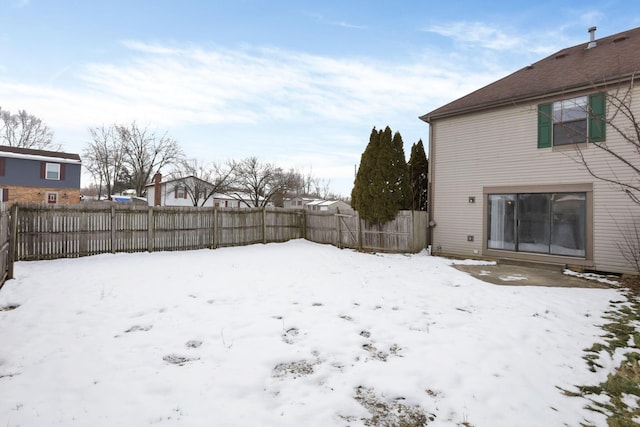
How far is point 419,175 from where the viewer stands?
45.7ft

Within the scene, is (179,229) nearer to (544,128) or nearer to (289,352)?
(289,352)

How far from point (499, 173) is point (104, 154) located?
42226 millimetres

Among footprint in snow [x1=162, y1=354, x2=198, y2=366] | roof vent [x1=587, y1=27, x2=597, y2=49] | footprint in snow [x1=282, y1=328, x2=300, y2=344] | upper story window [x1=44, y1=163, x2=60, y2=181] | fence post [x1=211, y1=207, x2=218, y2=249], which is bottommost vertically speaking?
footprint in snow [x1=282, y1=328, x2=300, y2=344]

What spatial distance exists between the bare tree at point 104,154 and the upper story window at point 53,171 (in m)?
11.5

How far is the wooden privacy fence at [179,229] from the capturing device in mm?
8164

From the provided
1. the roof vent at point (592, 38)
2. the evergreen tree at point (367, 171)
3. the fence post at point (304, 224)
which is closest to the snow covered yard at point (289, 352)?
the evergreen tree at point (367, 171)

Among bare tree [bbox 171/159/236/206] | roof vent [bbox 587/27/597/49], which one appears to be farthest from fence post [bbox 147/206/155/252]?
bare tree [bbox 171/159/236/206]

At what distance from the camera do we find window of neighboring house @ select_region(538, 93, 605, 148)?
8258 millimetres

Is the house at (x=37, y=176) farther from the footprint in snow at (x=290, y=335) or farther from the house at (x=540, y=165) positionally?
the footprint in snow at (x=290, y=335)

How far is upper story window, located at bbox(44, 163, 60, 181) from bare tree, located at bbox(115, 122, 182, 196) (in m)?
10.6

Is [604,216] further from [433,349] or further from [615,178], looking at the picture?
[433,349]

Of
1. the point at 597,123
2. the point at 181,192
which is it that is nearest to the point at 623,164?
the point at 597,123

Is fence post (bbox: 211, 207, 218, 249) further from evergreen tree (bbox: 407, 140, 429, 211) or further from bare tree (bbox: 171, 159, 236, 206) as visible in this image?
bare tree (bbox: 171, 159, 236, 206)

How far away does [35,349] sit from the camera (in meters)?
3.36
